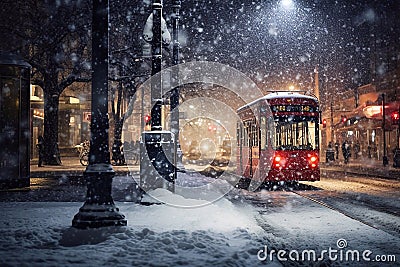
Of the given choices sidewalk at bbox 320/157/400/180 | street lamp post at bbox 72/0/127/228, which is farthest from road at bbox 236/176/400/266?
sidewalk at bbox 320/157/400/180

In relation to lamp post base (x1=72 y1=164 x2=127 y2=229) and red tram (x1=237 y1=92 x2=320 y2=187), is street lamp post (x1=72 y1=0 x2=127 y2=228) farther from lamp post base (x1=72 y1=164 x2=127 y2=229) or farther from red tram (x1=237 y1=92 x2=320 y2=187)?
red tram (x1=237 y1=92 x2=320 y2=187)

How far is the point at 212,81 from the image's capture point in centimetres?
4219

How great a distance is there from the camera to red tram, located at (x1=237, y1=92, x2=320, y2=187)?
61.5 feet

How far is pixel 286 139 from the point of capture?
62.3 feet

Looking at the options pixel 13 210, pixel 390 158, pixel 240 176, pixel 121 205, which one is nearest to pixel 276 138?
pixel 240 176

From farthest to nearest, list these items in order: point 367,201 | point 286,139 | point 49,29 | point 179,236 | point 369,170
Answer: point 369,170
point 49,29
point 286,139
point 367,201
point 179,236

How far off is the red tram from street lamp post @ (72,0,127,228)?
10.5m

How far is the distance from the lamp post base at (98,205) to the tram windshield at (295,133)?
1073cm

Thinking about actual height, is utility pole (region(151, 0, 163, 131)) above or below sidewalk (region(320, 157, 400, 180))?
above

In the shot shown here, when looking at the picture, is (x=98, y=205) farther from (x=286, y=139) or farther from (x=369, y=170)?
(x=369, y=170)

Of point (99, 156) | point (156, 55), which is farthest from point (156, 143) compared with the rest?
point (99, 156)

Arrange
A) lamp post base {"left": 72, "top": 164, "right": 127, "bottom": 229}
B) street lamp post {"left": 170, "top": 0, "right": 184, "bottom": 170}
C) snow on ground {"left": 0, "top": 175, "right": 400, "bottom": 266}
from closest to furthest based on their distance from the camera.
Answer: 1. snow on ground {"left": 0, "top": 175, "right": 400, "bottom": 266}
2. lamp post base {"left": 72, "top": 164, "right": 127, "bottom": 229}
3. street lamp post {"left": 170, "top": 0, "right": 184, "bottom": 170}

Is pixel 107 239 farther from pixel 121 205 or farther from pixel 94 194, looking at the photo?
pixel 121 205

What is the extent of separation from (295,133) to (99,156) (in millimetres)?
11391
